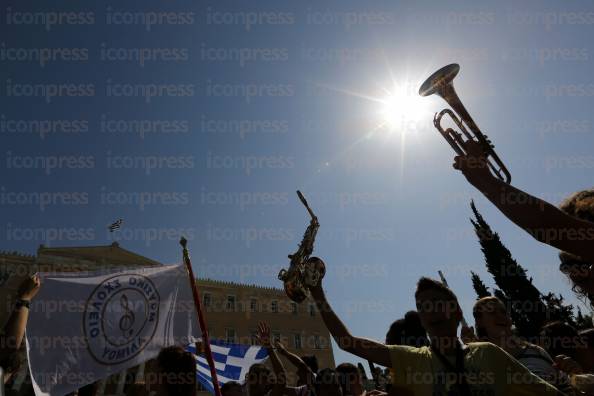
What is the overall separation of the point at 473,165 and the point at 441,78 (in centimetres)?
552

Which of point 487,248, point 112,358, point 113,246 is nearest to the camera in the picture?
point 112,358

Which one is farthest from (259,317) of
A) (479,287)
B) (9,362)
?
(9,362)

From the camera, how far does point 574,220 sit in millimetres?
1394

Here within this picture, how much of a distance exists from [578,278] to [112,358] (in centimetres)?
592

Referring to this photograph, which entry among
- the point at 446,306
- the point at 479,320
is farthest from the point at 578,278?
the point at 479,320

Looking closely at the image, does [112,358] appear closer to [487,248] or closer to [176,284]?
[176,284]

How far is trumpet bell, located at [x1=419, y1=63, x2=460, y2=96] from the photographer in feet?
21.6

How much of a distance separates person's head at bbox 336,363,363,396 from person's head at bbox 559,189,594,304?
3.41m

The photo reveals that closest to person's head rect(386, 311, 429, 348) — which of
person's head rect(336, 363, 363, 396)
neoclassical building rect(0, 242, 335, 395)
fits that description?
person's head rect(336, 363, 363, 396)

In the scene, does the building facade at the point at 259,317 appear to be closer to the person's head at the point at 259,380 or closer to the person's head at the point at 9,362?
the person's head at the point at 259,380

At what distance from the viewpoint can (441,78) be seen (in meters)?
6.60

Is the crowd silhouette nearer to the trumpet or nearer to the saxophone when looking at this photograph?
the saxophone

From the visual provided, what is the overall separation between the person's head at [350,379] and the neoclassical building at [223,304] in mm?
38241

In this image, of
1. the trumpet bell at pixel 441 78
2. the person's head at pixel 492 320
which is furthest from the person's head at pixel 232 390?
the trumpet bell at pixel 441 78
